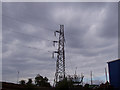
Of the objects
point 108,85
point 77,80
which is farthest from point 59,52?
point 108,85

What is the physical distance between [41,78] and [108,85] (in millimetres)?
26496

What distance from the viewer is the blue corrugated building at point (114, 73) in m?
21.1

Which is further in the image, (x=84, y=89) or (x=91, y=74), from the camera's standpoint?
(x=91, y=74)

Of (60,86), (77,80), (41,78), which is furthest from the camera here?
(41,78)

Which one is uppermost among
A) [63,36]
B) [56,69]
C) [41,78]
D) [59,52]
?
[63,36]

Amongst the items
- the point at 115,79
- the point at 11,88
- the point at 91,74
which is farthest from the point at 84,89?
the point at 91,74

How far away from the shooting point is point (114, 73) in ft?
71.3

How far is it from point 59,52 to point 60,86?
1046 centimetres

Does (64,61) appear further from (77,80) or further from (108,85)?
(108,85)

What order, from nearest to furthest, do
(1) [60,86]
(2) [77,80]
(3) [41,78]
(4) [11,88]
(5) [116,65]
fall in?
(4) [11,88] < (5) [116,65] < (1) [60,86] < (2) [77,80] < (3) [41,78]

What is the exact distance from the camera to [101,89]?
23.5 meters

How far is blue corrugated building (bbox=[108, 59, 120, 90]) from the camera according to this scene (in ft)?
69.1

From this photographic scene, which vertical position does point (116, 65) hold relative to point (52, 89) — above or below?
above

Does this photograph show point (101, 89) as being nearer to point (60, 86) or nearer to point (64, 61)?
point (60, 86)
